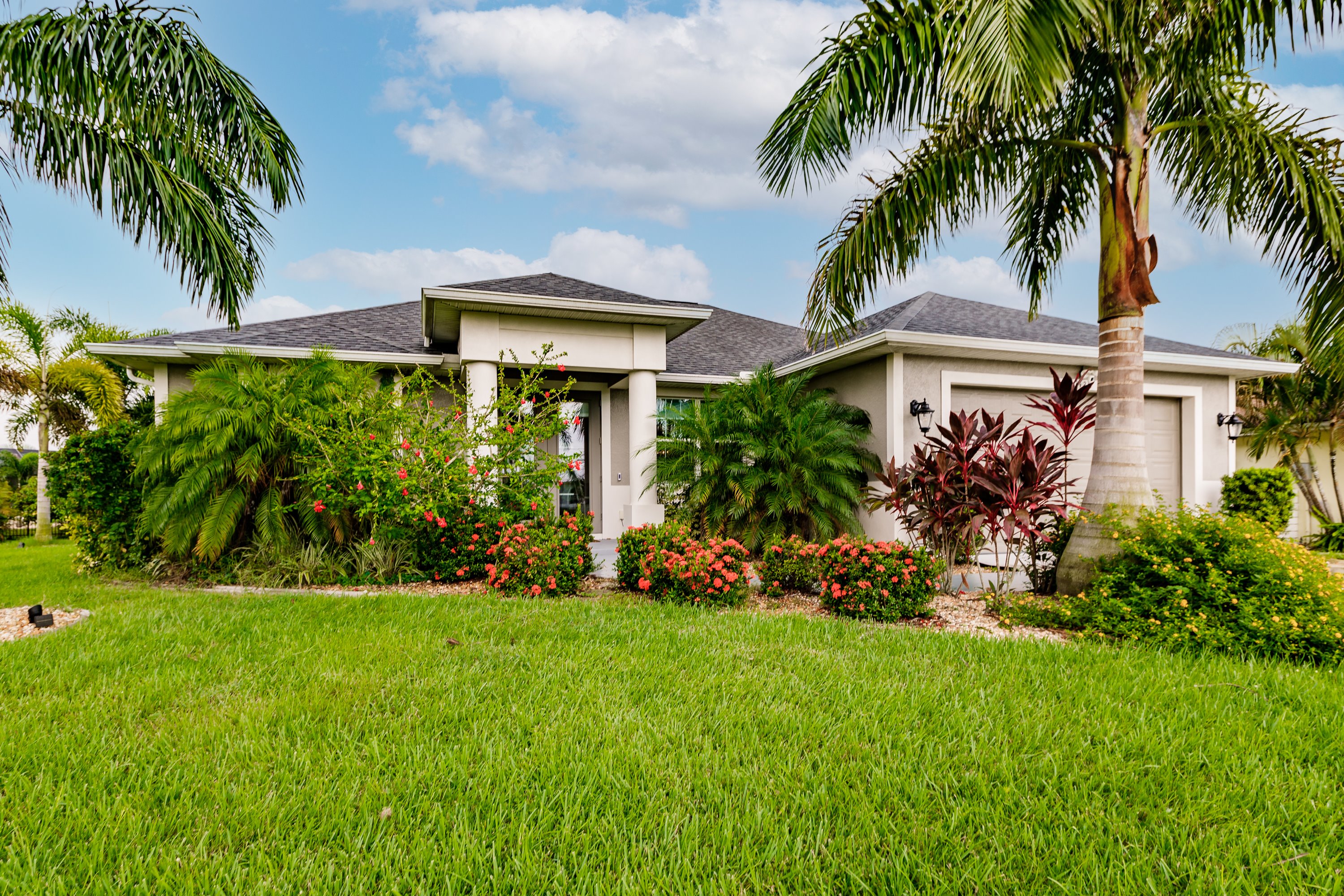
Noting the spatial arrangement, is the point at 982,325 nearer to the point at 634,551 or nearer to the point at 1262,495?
the point at 1262,495

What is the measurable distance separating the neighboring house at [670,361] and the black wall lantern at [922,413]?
0.08 meters

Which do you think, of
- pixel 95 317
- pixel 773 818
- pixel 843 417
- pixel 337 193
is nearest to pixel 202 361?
pixel 337 193

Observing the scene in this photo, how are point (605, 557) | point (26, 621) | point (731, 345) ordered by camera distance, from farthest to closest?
point (731, 345)
point (605, 557)
point (26, 621)

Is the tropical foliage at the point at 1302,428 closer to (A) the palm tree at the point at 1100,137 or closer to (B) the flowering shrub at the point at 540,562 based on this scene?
(A) the palm tree at the point at 1100,137

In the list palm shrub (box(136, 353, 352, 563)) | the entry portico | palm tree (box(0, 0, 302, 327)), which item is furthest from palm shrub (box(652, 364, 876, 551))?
palm tree (box(0, 0, 302, 327))

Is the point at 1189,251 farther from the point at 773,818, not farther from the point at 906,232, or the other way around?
the point at 773,818

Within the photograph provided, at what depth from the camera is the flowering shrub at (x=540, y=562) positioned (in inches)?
237

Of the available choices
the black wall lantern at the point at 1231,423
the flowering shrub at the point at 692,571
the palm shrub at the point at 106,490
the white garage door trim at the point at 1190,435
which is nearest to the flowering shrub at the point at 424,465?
the flowering shrub at the point at 692,571

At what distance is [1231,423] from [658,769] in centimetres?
1227

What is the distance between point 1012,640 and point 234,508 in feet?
25.2

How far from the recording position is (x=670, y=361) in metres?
11.8

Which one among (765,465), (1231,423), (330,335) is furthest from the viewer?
(330,335)

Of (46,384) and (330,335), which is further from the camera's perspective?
Result: (46,384)

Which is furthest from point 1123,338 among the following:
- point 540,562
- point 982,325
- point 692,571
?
point 540,562
